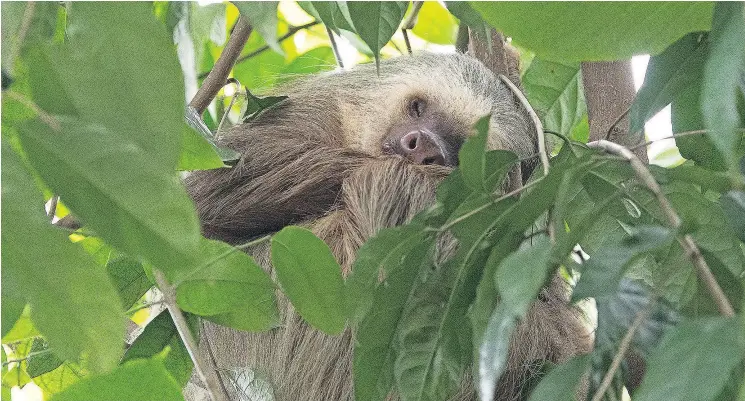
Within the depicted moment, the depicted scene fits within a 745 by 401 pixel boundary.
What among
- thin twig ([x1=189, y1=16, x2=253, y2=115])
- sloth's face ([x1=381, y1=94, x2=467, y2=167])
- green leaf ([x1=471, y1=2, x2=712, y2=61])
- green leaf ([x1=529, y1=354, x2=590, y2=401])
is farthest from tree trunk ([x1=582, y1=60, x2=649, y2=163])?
green leaf ([x1=529, y1=354, x2=590, y2=401])

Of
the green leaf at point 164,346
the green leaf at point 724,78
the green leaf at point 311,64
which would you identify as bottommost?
the green leaf at point 164,346

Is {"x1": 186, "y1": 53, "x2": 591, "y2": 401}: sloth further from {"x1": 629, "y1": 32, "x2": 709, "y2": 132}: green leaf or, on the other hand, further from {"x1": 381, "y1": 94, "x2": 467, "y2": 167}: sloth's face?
{"x1": 629, "y1": 32, "x2": 709, "y2": 132}: green leaf

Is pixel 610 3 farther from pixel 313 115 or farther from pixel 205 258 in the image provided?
pixel 313 115

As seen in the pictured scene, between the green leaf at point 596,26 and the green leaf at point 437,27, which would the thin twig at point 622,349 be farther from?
the green leaf at point 437,27

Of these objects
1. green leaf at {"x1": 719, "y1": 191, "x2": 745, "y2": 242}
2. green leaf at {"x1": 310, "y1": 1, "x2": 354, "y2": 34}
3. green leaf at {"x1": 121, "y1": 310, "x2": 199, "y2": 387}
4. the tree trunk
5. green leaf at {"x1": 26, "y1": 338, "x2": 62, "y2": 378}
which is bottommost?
green leaf at {"x1": 26, "y1": 338, "x2": 62, "y2": 378}

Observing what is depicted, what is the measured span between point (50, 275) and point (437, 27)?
10.4 feet

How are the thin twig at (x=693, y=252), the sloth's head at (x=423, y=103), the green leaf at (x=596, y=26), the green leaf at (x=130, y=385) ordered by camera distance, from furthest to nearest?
the sloth's head at (x=423, y=103)
the green leaf at (x=596, y=26)
the green leaf at (x=130, y=385)
the thin twig at (x=693, y=252)

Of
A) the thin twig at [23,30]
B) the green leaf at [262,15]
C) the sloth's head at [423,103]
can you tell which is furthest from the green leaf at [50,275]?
the sloth's head at [423,103]

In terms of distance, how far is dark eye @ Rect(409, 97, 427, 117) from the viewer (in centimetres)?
328

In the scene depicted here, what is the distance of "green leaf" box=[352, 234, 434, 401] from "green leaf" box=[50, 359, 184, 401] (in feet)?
1.19

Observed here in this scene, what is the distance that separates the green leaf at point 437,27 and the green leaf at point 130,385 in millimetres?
2923

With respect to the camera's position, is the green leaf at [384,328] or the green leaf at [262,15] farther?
the green leaf at [384,328]

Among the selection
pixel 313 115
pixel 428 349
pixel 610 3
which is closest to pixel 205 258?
pixel 428 349

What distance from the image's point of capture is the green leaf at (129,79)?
1024mm
